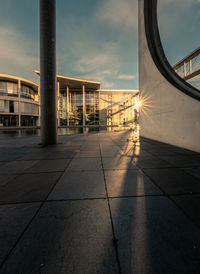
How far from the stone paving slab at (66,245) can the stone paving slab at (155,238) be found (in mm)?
176

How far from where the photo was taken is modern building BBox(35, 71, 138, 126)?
47938mm

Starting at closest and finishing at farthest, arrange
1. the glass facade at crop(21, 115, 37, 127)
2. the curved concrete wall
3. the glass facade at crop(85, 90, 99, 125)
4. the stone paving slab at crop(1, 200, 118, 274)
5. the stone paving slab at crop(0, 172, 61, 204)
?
the stone paving slab at crop(1, 200, 118, 274), the stone paving slab at crop(0, 172, 61, 204), the curved concrete wall, the glass facade at crop(21, 115, 37, 127), the glass facade at crop(85, 90, 99, 125)

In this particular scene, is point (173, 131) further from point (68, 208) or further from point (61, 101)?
point (61, 101)

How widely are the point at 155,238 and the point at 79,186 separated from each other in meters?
1.71

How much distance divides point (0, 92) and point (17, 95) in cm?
546

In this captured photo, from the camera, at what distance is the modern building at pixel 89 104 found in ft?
157

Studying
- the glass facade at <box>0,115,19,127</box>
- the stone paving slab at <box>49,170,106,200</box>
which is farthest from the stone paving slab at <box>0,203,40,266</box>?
the glass facade at <box>0,115,19,127</box>

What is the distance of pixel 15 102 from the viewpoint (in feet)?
149

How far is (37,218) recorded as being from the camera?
5.99ft

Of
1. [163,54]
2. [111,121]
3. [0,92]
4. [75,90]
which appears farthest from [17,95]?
[163,54]

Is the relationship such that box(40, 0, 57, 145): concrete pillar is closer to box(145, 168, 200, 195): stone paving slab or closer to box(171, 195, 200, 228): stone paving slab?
box(145, 168, 200, 195): stone paving slab

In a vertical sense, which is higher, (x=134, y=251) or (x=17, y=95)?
(x=17, y=95)

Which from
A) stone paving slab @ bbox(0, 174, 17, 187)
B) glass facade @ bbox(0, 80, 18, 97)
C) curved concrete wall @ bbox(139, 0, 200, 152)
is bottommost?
stone paving slab @ bbox(0, 174, 17, 187)

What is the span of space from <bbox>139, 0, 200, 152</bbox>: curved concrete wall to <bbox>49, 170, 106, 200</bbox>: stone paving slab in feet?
18.2
